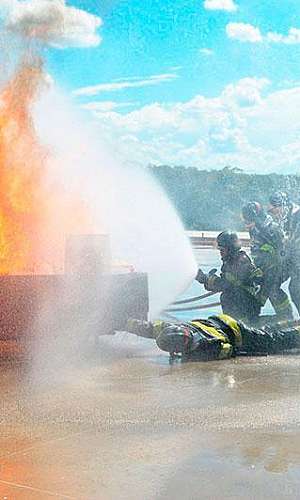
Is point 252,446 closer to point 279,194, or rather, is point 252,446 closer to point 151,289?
point 279,194

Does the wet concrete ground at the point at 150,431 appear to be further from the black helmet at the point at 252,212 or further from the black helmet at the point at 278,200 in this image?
the black helmet at the point at 278,200

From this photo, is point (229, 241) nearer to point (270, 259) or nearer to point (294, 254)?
point (270, 259)

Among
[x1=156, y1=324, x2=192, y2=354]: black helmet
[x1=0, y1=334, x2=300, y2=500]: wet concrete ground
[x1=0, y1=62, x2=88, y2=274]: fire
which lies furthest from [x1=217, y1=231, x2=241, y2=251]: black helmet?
[x1=0, y1=62, x2=88, y2=274]: fire

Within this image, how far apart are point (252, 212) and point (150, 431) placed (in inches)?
175

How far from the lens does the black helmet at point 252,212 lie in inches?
309

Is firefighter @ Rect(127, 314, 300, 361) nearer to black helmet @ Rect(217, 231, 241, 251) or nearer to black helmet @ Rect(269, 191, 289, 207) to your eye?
black helmet @ Rect(217, 231, 241, 251)

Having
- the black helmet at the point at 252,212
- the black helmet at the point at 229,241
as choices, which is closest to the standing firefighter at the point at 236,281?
the black helmet at the point at 229,241

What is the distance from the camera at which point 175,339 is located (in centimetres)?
599

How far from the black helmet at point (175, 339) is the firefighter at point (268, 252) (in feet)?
5.46

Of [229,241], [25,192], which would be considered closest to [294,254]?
[229,241]

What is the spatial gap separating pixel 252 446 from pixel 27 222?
506cm

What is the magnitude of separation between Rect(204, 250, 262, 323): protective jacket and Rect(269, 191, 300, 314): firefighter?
0.91 metres

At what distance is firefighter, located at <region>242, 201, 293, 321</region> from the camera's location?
7500 millimetres

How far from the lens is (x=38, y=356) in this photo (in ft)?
20.4
